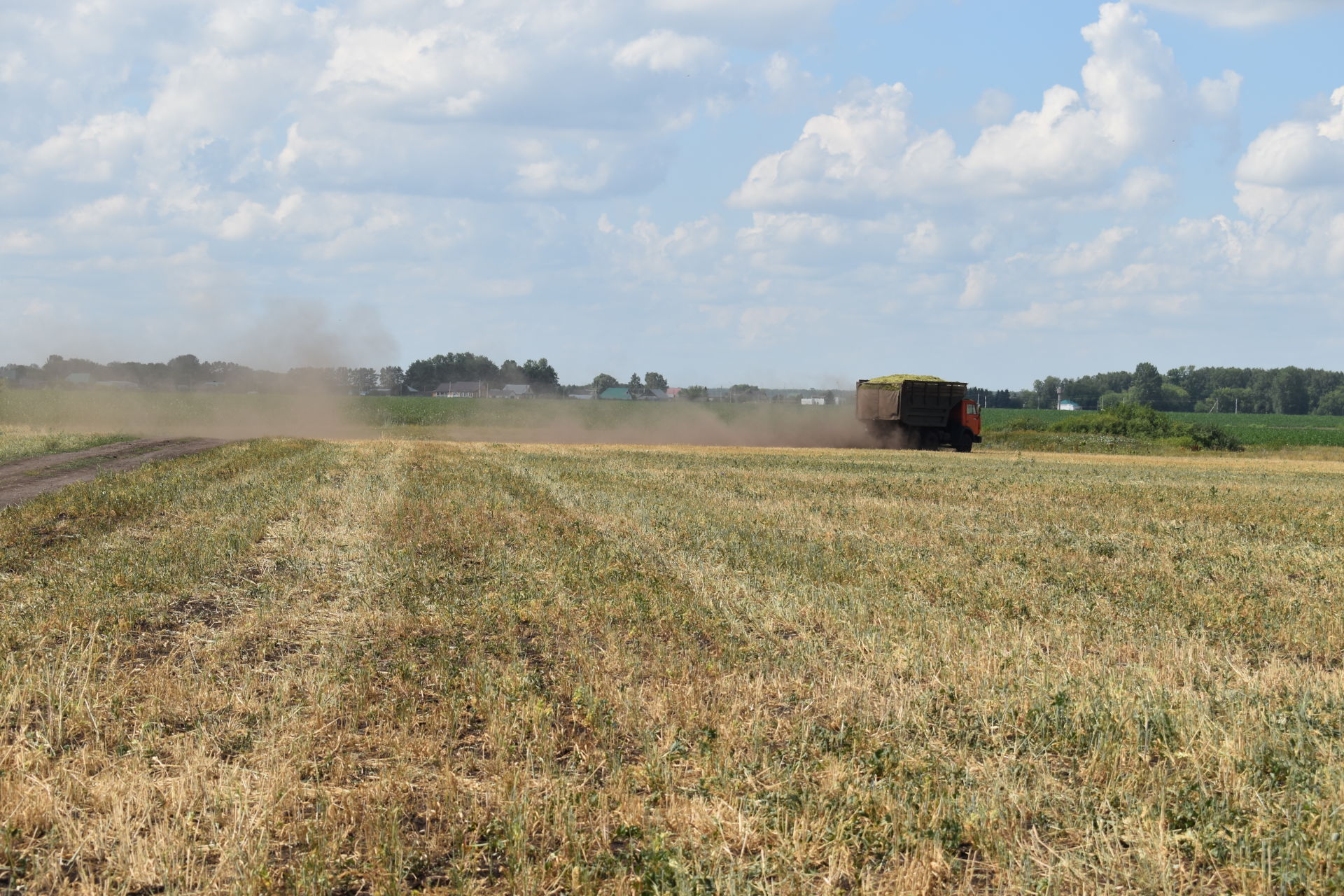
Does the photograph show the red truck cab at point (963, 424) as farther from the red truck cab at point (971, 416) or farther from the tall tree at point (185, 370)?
the tall tree at point (185, 370)

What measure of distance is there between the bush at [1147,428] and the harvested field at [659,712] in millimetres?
56823

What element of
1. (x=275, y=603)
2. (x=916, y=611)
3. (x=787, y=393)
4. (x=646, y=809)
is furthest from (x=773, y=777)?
(x=787, y=393)

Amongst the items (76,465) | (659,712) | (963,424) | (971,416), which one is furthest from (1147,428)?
(659,712)

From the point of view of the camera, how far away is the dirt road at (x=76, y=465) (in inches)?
888

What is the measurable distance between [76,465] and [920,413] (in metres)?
35.1

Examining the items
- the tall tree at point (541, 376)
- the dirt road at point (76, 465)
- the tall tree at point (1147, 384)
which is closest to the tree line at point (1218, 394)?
the tall tree at point (1147, 384)

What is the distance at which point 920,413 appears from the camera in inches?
2009

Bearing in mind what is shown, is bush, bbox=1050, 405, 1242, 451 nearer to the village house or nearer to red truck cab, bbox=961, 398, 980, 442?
red truck cab, bbox=961, 398, 980, 442

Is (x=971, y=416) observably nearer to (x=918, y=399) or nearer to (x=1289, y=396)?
(x=918, y=399)

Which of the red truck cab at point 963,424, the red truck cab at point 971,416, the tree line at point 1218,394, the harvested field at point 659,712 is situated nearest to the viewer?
the harvested field at point 659,712

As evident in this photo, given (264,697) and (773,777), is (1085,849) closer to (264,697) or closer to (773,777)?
(773,777)

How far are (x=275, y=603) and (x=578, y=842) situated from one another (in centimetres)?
650

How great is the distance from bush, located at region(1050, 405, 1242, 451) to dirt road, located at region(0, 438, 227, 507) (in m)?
54.5

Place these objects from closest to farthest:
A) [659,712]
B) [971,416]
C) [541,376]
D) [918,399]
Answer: [659,712] → [918,399] → [971,416] → [541,376]
